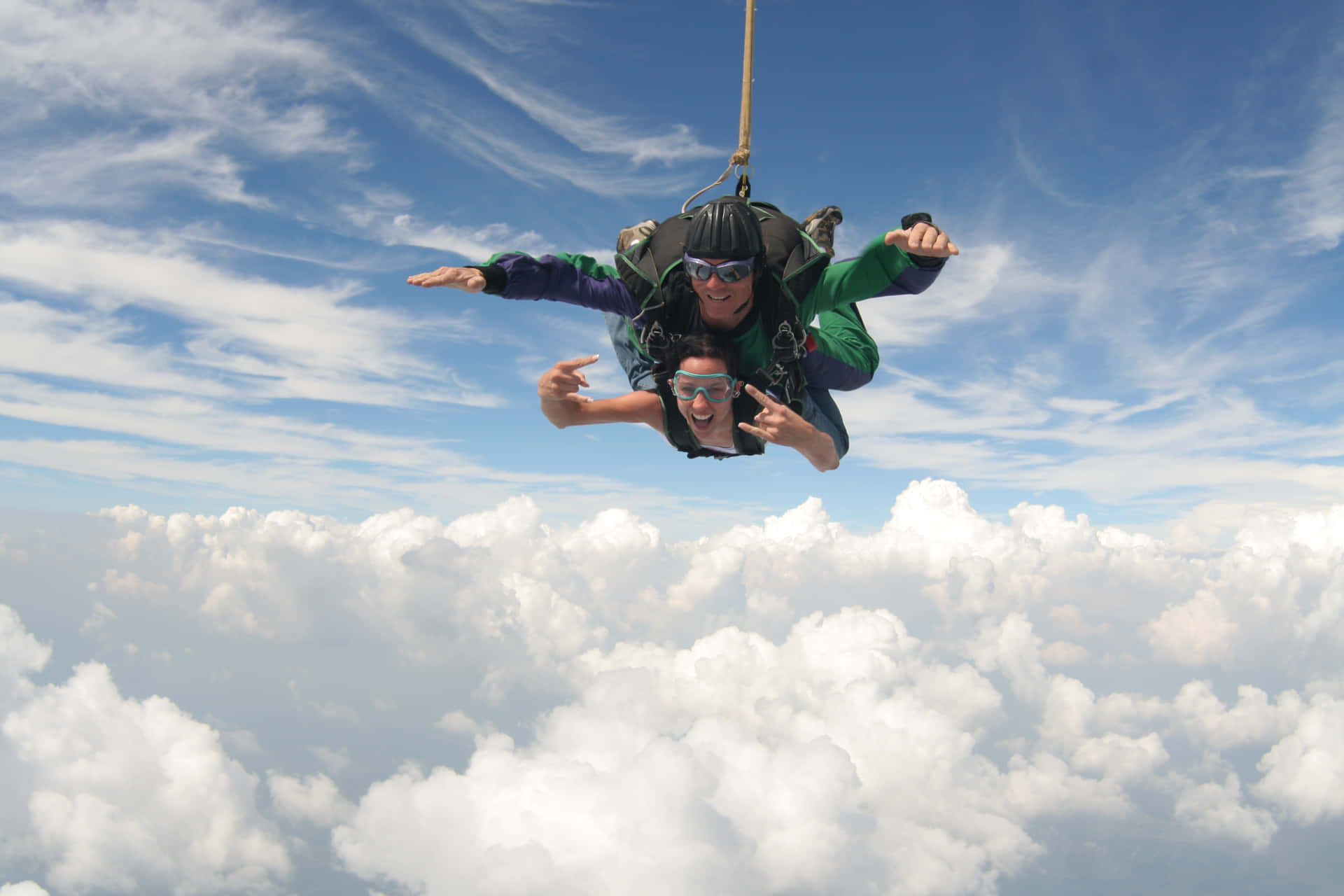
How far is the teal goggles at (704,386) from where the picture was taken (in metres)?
5.64

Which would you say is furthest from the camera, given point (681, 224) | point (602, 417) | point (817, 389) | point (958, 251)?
point (817, 389)

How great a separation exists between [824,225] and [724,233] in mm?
1211

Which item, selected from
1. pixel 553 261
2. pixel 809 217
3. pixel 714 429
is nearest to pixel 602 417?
pixel 714 429

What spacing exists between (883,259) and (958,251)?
0.56 metres

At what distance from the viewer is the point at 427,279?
4922 mm

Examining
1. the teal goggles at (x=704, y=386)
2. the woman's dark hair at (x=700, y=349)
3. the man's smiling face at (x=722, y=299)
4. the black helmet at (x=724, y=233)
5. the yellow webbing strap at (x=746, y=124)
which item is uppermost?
the yellow webbing strap at (x=746, y=124)

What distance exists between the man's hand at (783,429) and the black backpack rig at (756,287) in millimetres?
371

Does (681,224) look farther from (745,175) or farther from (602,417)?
(602,417)

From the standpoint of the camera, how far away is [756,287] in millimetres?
5699

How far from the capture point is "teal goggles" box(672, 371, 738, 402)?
18.5ft

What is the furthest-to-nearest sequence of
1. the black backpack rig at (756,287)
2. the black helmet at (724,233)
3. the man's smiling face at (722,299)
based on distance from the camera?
1. the black backpack rig at (756,287)
2. the man's smiling face at (722,299)
3. the black helmet at (724,233)

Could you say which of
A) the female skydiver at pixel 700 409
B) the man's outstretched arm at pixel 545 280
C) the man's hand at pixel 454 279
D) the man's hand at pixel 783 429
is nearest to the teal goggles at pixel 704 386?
the female skydiver at pixel 700 409

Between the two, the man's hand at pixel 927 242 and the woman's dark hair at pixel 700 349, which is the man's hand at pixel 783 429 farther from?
the man's hand at pixel 927 242

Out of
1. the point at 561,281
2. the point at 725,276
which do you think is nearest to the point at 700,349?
the point at 725,276
